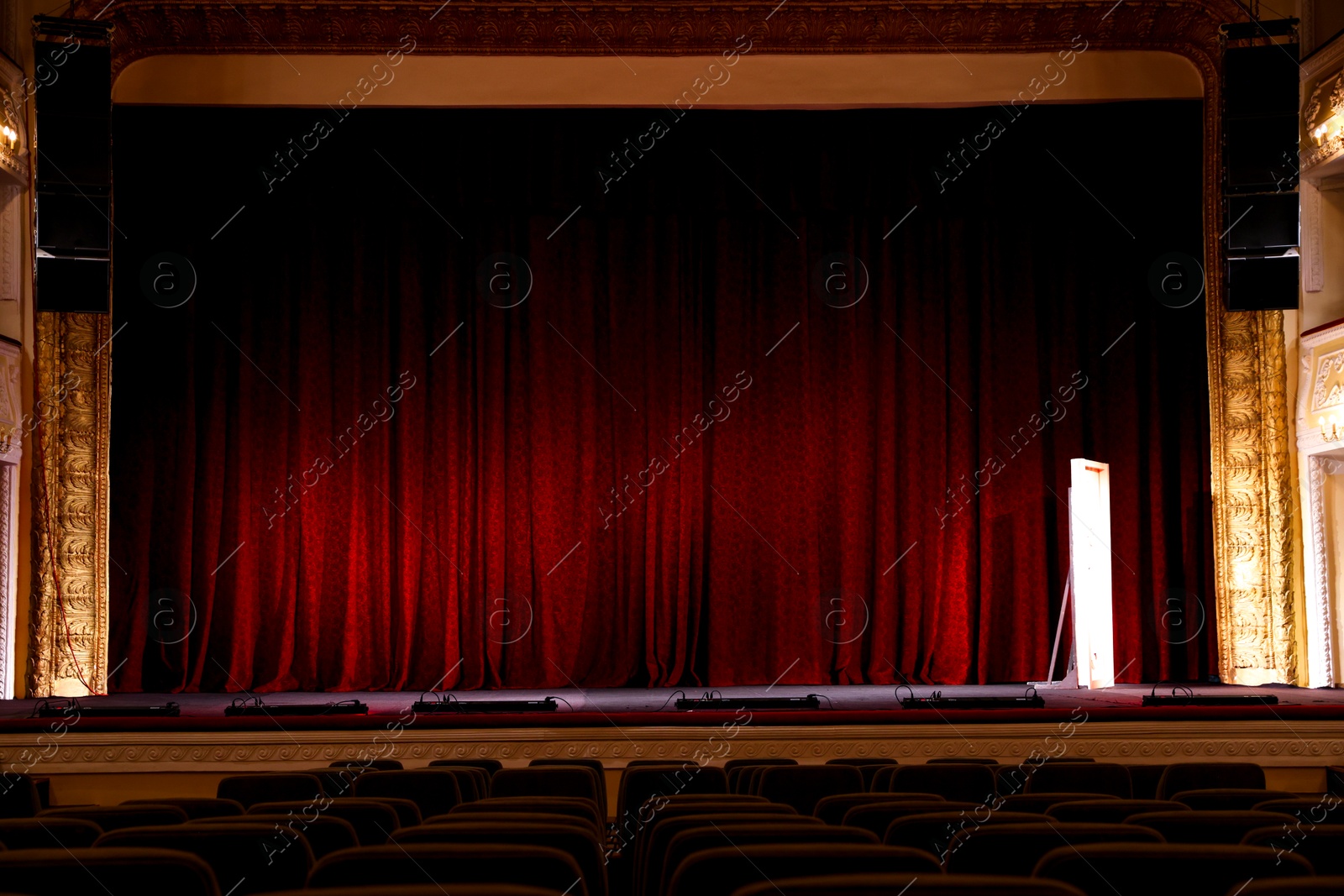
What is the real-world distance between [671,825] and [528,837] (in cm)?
43

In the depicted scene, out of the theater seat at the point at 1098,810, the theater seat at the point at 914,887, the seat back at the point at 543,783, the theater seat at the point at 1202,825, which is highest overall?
the seat back at the point at 543,783

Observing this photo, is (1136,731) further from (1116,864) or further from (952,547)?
(1116,864)

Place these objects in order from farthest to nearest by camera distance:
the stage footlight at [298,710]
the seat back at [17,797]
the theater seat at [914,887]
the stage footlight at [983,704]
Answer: the stage footlight at [983,704]
the stage footlight at [298,710]
the seat back at [17,797]
the theater seat at [914,887]

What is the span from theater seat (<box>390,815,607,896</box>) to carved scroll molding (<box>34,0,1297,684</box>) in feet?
24.9

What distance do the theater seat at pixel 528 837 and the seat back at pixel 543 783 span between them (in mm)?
1461

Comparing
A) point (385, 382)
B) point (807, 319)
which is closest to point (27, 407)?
point (385, 382)

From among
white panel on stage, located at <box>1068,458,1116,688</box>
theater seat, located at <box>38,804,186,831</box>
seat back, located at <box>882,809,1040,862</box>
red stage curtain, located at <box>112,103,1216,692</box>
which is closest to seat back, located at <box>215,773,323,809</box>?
theater seat, located at <box>38,804,186,831</box>

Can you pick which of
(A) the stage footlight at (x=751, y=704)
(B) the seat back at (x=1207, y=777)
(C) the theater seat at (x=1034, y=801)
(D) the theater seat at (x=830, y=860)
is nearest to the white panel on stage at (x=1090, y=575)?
(A) the stage footlight at (x=751, y=704)

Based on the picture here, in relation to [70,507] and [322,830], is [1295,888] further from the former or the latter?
[70,507]

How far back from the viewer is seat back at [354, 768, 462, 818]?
3.10 meters

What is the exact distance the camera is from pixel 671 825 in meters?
2.17

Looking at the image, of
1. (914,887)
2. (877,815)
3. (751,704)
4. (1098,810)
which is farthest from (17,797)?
(751,704)

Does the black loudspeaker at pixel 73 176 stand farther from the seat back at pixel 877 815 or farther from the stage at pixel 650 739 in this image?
the seat back at pixel 877 815

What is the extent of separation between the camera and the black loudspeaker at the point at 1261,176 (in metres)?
7.41
